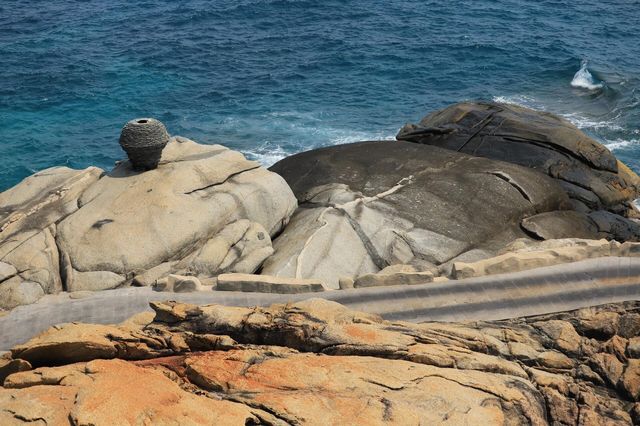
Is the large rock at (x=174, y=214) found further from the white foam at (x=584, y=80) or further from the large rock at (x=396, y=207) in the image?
the white foam at (x=584, y=80)

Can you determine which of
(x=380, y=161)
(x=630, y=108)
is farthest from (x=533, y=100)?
(x=380, y=161)

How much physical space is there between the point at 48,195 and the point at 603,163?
70.9 ft

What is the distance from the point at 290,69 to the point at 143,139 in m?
36.4

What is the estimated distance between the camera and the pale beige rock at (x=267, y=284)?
16312mm

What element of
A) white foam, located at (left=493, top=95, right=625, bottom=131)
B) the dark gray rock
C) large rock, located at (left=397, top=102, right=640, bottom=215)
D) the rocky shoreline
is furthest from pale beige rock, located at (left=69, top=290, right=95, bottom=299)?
white foam, located at (left=493, top=95, right=625, bottom=131)

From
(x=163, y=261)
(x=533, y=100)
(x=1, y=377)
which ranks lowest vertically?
(x=533, y=100)

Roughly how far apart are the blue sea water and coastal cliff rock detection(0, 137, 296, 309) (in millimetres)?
20706

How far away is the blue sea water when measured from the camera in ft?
152

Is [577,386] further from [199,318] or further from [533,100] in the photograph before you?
[533,100]

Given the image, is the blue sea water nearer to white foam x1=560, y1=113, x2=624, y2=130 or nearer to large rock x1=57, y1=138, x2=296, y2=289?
white foam x1=560, y1=113, x2=624, y2=130

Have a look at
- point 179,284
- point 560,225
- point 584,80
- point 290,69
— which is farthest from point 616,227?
point 290,69

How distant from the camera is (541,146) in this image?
28.7 m

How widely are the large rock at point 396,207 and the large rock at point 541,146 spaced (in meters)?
2.40

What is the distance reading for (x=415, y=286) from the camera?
54.3 ft
